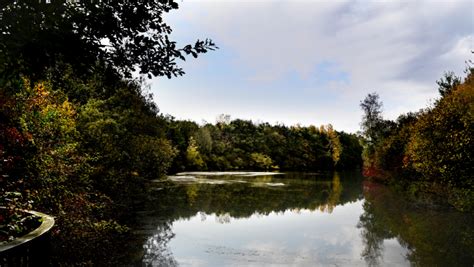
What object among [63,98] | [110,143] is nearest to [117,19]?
[63,98]

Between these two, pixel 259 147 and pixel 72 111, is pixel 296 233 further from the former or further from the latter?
pixel 259 147

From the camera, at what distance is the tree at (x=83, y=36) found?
10.8ft

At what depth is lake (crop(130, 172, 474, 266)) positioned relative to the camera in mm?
12977

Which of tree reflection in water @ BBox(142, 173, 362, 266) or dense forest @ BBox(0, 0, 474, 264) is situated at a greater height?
dense forest @ BBox(0, 0, 474, 264)

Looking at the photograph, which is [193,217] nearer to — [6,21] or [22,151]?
[22,151]

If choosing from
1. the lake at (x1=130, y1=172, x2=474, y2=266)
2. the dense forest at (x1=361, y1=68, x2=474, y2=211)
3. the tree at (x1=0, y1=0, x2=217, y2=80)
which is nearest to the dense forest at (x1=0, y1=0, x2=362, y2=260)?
the tree at (x1=0, y1=0, x2=217, y2=80)

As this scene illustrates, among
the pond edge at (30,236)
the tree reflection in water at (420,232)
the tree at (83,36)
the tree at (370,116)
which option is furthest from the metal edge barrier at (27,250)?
the tree at (370,116)

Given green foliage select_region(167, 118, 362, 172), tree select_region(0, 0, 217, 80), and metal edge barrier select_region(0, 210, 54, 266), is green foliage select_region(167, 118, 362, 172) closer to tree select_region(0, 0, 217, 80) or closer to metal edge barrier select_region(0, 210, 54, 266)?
metal edge barrier select_region(0, 210, 54, 266)

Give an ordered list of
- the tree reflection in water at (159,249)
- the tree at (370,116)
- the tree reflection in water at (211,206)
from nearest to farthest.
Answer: the tree reflection in water at (159,249) < the tree reflection in water at (211,206) < the tree at (370,116)

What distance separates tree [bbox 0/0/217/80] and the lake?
348 inches

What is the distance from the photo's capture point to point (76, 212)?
11.0m

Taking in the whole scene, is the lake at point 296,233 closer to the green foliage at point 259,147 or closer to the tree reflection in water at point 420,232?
the tree reflection in water at point 420,232

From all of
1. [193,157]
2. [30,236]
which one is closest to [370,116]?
[193,157]

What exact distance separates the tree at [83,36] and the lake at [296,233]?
885 centimetres
